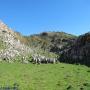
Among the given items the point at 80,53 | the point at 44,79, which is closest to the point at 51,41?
the point at 80,53

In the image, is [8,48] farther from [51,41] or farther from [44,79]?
[51,41]

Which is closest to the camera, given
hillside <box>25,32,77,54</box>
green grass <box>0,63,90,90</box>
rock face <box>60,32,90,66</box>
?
green grass <box>0,63,90,90</box>

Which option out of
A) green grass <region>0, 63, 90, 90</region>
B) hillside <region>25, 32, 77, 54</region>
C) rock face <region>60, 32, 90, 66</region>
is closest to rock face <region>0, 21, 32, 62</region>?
green grass <region>0, 63, 90, 90</region>

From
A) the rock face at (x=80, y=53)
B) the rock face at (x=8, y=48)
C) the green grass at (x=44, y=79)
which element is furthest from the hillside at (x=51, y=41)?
the green grass at (x=44, y=79)

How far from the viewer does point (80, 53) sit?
60062 mm

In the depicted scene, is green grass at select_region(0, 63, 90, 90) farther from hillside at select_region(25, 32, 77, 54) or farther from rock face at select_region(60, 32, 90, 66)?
hillside at select_region(25, 32, 77, 54)

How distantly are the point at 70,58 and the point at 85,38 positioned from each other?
511 centimetres

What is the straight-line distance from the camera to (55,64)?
2117 inches

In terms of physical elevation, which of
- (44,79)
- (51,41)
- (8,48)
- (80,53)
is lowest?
(44,79)

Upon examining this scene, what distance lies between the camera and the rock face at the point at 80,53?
5804 centimetres

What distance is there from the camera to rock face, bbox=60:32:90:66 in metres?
58.0

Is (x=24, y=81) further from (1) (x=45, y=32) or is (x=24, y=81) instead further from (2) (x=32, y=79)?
(1) (x=45, y=32)

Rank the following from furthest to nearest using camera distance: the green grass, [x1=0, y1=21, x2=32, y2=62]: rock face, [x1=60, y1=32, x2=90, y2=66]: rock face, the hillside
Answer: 1. the hillside
2. [x1=60, y1=32, x2=90, y2=66]: rock face
3. [x1=0, y1=21, x2=32, y2=62]: rock face
4. the green grass

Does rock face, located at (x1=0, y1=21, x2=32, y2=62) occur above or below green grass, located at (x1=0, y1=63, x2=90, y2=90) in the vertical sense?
above
